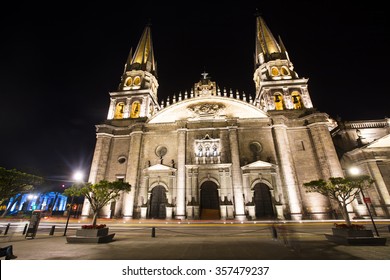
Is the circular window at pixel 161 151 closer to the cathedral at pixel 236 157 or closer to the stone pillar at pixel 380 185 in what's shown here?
the cathedral at pixel 236 157

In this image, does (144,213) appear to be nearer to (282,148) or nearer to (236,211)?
(236,211)

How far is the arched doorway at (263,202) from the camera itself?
71.4ft

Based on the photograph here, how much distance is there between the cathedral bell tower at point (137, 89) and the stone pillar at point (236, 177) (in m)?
15.0

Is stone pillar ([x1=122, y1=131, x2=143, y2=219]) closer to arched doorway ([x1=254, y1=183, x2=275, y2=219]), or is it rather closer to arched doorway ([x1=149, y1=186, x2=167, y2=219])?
arched doorway ([x1=149, y1=186, x2=167, y2=219])

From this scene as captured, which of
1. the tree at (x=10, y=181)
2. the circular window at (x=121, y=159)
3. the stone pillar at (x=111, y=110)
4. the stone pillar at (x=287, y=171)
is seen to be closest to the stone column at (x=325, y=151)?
the stone pillar at (x=287, y=171)

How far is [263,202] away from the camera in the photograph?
22469mm

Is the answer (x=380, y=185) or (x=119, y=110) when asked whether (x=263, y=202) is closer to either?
(x=380, y=185)

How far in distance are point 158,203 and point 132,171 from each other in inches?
216

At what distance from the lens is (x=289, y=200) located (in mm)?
21469

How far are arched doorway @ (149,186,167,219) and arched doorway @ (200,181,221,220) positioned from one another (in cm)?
485

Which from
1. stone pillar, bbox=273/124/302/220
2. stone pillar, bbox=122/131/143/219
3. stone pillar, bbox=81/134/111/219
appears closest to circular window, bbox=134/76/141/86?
stone pillar, bbox=122/131/143/219

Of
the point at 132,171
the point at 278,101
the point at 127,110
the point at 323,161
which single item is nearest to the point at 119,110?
the point at 127,110

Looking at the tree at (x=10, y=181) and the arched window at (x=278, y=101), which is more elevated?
the arched window at (x=278, y=101)
